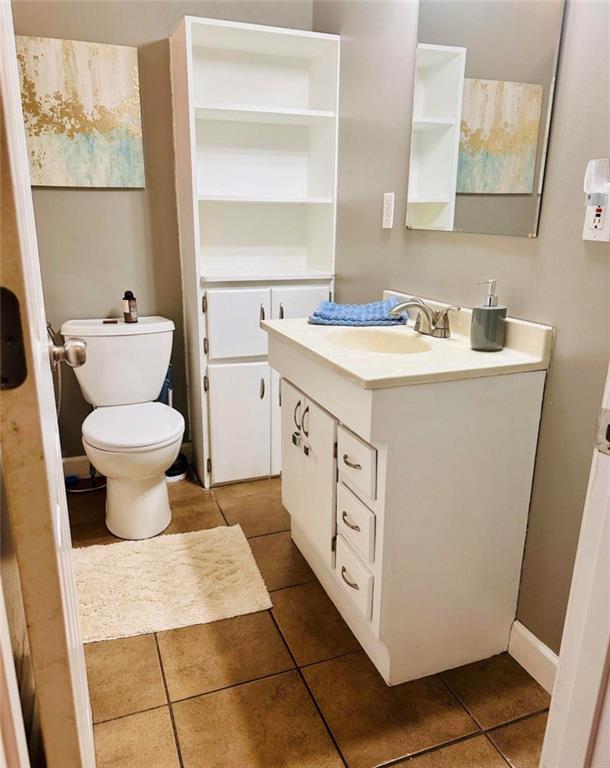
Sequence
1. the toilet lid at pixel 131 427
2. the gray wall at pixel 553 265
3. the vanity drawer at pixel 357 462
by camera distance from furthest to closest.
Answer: the toilet lid at pixel 131 427 → the vanity drawer at pixel 357 462 → the gray wall at pixel 553 265

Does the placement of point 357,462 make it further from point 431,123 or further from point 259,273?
point 259,273

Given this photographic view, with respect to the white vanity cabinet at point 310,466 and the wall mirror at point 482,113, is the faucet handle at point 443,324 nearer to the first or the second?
the wall mirror at point 482,113

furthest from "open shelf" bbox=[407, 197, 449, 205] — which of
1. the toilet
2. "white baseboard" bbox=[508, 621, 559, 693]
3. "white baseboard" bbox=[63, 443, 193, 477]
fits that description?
"white baseboard" bbox=[63, 443, 193, 477]

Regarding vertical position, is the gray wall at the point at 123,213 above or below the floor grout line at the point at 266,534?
above

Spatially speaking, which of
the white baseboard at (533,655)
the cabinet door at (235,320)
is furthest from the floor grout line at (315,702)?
the cabinet door at (235,320)

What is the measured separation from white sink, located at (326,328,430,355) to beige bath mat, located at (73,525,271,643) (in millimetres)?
879

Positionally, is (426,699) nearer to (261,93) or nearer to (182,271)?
(182,271)

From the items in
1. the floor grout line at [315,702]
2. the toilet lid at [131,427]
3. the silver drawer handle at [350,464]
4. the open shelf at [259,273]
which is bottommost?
the floor grout line at [315,702]

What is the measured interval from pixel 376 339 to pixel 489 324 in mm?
A: 437

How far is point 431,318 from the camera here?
5.74 ft

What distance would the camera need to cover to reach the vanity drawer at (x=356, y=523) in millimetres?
1443

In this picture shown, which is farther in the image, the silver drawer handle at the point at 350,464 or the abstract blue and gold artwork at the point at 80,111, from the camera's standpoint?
the abstract blue and gold artwork at the point at 80,111

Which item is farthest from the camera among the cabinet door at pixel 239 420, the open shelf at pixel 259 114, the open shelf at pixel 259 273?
the cabinet door at pixel 239 420

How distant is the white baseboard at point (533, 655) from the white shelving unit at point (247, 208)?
4.42 ft
